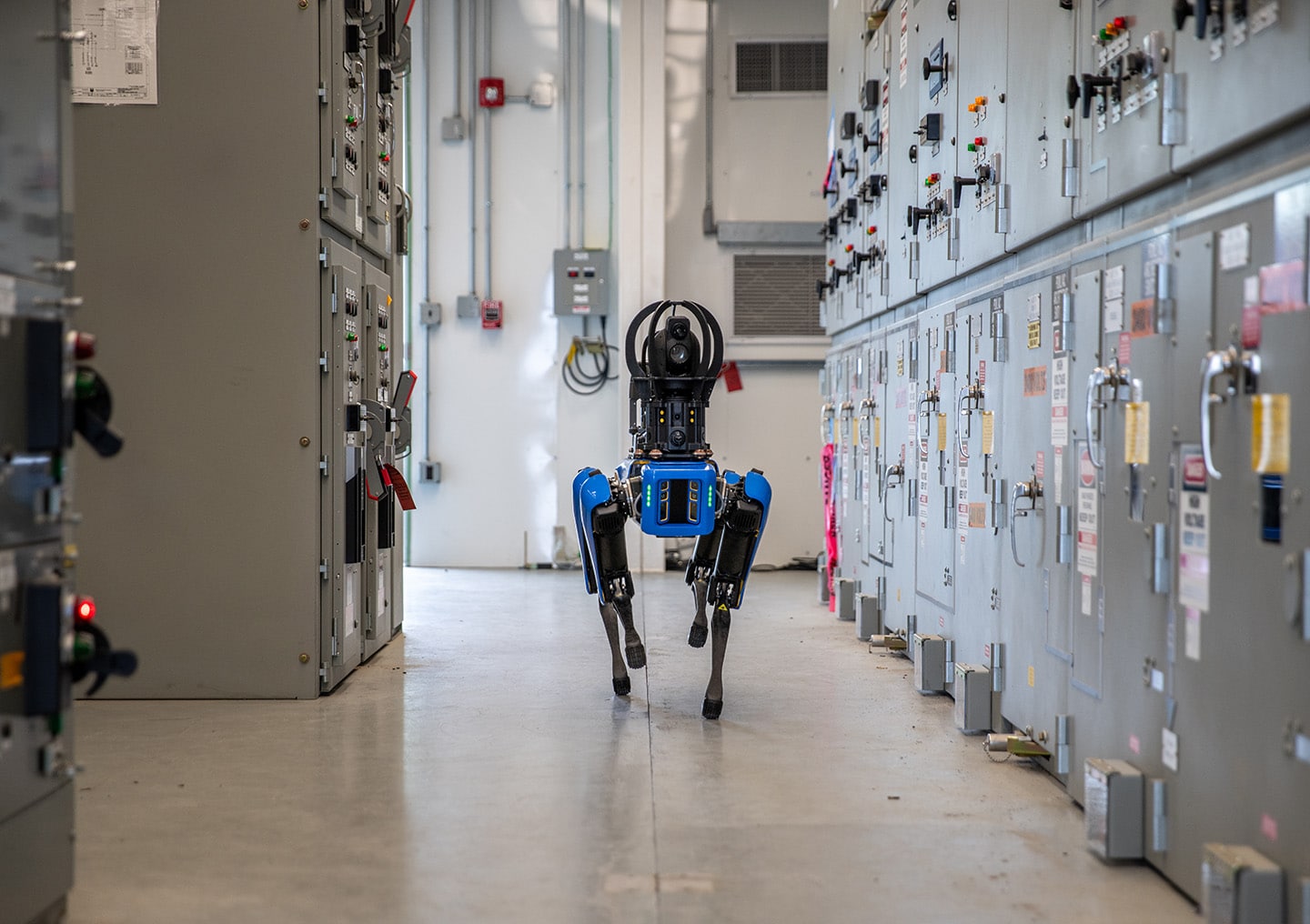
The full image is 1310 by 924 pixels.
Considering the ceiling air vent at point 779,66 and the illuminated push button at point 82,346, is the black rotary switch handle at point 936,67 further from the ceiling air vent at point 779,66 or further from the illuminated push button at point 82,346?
the ceiling air vent at point 779,66

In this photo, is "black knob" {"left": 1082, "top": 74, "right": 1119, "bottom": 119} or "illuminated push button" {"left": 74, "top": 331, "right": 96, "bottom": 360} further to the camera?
"black knob" {"left": 1082, "top": 74, "right": 1119, "bottom": 119}

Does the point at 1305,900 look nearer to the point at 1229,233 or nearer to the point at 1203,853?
the point at 1203,853

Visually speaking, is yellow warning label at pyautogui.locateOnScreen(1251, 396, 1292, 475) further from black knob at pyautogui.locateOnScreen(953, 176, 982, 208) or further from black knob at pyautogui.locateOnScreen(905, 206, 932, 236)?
black knob at pyautogui.locateOnScreen(905, 206, 932, 236)

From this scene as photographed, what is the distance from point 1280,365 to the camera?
2416 mm

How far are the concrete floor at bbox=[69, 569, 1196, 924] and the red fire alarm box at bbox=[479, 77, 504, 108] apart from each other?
5770mm

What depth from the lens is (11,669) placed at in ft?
7.95

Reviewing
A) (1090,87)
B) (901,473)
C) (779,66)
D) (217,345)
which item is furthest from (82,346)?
(779,66)

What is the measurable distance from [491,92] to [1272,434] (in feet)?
28.1

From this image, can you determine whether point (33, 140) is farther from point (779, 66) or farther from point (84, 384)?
point (779, 66)

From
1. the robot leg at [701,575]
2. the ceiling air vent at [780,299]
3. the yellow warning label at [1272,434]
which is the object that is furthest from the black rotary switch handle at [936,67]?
the ceiling air vent at [780,299]

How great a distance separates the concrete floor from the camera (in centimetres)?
288

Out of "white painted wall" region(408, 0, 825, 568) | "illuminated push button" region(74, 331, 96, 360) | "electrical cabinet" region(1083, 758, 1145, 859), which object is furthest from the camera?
"white painted wall" region(408, 0, 825, 568)

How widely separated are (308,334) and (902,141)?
119 inches

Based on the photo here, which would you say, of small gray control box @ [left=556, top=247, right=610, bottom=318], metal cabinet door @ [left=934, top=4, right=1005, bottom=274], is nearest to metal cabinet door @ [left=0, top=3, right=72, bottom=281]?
metal cabinet door @ [left=934, top=4, right=1005, bottom=274]
